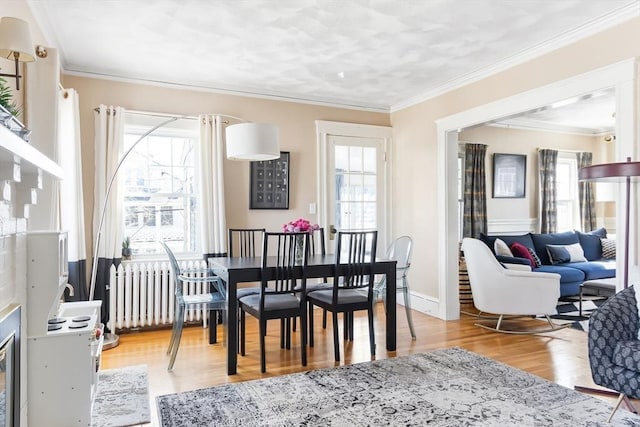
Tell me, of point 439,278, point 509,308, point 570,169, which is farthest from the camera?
point 570,169

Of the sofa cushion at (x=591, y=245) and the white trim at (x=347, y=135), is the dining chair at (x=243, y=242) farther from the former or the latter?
the sofa cushion at (x=591, y=245)

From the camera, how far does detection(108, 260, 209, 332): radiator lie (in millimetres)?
4148

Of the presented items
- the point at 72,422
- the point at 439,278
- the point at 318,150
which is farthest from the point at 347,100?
the point at 72,422

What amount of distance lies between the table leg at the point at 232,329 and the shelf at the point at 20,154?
1581mm

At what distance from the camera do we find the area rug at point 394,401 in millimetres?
2412

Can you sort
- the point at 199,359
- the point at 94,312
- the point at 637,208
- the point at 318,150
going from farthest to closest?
the point at 318,150
the point at 199,359
the point at 637,208
the point at 94,312

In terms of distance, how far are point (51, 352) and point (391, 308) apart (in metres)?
2.50

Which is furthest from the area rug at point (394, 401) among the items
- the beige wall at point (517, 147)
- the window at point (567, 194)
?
the window at point (567, 194)

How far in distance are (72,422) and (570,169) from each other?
24.3 feet

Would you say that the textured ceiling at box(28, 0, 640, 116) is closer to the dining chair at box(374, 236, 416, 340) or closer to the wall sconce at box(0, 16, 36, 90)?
the wall sconce at box(0, 16, 36, 90)

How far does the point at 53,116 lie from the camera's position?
2.75 meters

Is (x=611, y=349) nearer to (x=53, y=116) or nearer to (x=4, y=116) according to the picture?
(x=4, y=116)

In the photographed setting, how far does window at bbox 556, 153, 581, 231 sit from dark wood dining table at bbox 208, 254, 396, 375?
4.57m

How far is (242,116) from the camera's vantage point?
16.0 feet
